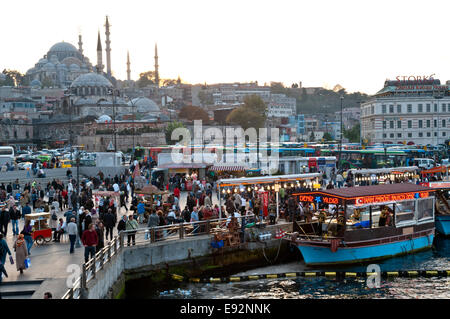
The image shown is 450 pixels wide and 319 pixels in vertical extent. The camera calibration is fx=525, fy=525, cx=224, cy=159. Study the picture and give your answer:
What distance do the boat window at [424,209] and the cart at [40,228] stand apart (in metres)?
13.0

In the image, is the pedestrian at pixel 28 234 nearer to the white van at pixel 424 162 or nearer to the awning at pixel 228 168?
the awning at pixel 228 168

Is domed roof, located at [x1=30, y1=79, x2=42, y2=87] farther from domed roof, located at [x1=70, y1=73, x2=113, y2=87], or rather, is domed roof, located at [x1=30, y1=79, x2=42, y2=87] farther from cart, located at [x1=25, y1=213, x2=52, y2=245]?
cart, located at [x1=25, y1=213, x2=52, y2=245]

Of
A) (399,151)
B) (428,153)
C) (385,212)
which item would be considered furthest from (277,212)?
(428,153)

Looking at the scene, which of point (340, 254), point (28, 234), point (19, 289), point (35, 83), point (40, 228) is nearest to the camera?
point (19, 289)

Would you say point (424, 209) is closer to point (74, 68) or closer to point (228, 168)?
point (228, 168)

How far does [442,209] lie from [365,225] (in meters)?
6.44

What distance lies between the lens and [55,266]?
42.5 feet

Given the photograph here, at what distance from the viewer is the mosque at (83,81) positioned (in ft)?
295

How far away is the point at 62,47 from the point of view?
142 metres

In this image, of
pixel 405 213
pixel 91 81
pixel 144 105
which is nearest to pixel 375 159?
pixel 405 213

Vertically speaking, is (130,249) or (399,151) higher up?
(399,151)

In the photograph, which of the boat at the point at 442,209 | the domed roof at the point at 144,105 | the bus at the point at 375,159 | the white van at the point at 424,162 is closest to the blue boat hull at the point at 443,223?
the boat at the point at 442,209

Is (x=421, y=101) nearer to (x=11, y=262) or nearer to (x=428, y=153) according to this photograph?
(x=428, y=153)
